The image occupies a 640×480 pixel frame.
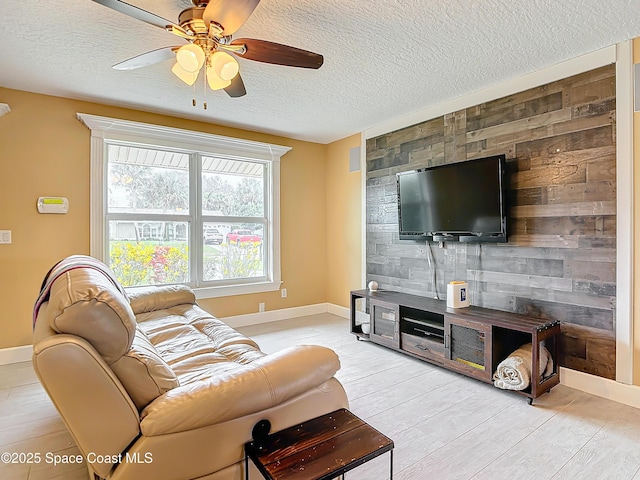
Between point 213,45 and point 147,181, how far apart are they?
2.40 meters

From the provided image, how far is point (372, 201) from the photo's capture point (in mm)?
4422

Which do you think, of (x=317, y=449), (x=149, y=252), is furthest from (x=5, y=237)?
(x=317, y=449)

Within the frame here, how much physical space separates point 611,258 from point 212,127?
4056 millimetres

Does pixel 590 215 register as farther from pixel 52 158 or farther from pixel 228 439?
pixel 52 158

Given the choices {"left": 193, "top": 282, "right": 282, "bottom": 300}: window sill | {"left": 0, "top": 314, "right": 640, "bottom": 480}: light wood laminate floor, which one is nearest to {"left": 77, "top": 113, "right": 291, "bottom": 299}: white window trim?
{"left": 193, "top": 282, "right": 282, "bottom": 300}: window sill

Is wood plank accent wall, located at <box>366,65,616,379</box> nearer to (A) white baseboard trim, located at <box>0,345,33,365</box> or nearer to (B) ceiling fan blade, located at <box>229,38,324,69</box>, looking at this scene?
(B) ceiling fan blade, located at <box>229,38,324,69</box>

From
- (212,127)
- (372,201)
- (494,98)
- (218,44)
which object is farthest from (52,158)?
(494,98)

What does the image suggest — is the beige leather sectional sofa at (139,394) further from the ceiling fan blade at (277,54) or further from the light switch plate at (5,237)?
the light switch plate at (5,237)

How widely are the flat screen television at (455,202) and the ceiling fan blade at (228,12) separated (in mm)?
2229

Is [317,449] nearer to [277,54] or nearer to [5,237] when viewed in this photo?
[277,54]

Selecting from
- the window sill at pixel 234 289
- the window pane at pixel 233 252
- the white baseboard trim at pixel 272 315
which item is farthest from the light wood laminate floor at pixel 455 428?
the window pane at pixel 233 252

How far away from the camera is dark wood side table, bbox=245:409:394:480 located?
43.8 inches

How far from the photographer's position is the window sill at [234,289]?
4.16m

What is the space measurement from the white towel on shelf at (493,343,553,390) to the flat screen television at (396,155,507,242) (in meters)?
0.92
